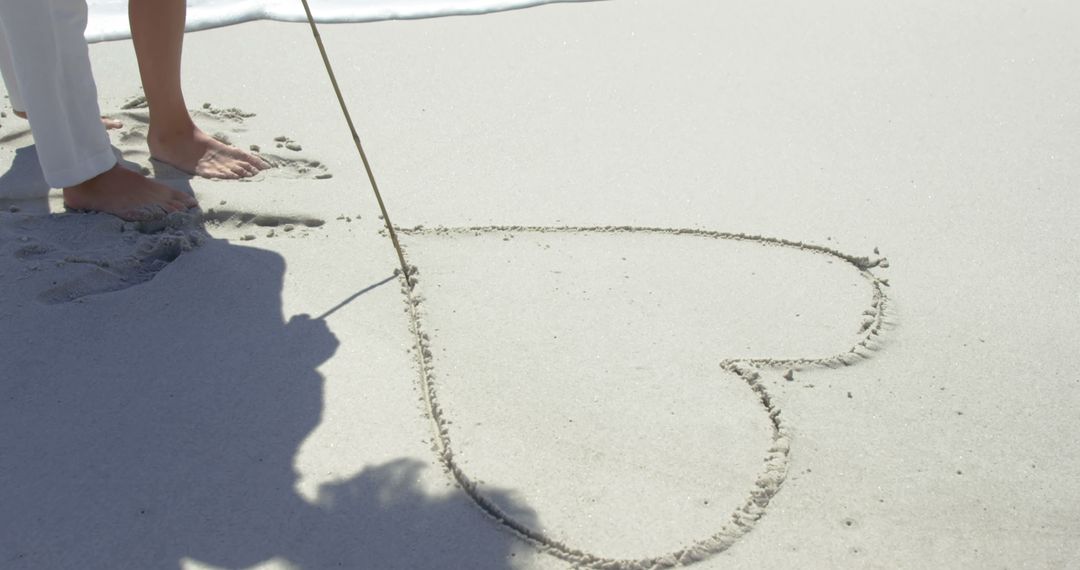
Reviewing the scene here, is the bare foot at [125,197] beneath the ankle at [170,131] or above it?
beneath

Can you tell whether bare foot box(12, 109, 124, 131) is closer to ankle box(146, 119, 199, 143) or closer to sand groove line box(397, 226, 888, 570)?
ankle box(146, 119, 199, 143)

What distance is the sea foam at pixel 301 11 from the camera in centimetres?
490

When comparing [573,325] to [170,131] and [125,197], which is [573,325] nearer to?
[125,197]

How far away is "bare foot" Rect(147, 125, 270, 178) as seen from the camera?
3.54 metres

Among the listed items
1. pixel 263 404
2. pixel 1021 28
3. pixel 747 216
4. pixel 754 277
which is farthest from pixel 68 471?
pixel 1021 28

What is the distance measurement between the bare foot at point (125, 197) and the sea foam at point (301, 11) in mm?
1733

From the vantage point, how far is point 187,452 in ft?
7.77

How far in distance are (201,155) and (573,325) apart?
148 cm

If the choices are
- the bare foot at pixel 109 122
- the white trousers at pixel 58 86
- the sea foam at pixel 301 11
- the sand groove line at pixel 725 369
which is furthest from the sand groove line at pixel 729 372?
the sea foam at pixel 301 11

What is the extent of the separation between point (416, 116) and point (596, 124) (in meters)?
0.64

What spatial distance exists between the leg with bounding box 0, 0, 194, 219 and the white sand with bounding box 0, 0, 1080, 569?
0.12m

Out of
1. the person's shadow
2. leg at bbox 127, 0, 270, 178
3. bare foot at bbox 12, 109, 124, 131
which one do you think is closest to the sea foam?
bare foot at bbox 12, 109, 124, 131

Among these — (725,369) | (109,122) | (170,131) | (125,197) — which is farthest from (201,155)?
(725,369)

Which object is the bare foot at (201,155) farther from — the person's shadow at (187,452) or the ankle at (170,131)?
the person's shadow at (187,452)
